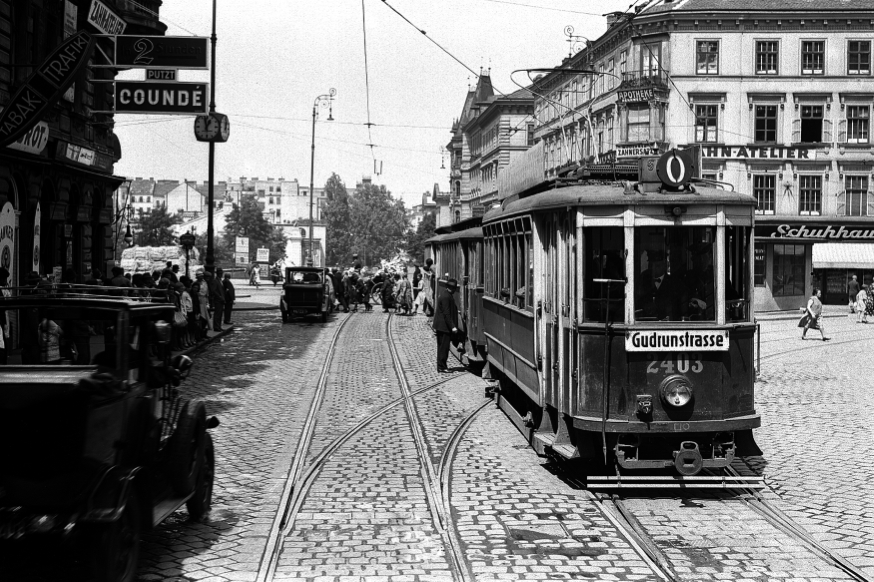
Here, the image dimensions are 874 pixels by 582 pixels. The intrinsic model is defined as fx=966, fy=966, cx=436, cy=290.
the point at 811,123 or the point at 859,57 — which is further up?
the point at 859,57

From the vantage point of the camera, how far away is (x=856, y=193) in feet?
150

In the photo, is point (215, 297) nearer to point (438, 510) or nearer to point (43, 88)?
point (43, 88)

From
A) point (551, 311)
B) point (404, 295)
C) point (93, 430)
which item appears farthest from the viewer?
point (404, 295)

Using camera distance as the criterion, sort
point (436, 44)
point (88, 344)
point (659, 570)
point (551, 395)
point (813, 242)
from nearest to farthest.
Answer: point (88, 344) < point (659, 570) < point (551, 395) < point (436, 44) < point (813, 242)

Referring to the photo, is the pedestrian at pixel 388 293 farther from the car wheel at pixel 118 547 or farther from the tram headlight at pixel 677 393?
the car wheel at pixel 118 547

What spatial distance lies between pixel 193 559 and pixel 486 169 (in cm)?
7649

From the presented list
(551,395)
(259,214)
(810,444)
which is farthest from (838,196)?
(259,214)

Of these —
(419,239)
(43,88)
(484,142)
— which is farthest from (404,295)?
(419,239)

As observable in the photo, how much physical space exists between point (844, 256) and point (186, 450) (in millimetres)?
43624

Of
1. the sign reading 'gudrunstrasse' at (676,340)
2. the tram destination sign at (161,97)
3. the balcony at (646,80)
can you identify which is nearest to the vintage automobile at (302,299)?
the tram destination sign at (161,97)

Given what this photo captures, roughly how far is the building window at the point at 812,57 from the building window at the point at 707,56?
4015 mm

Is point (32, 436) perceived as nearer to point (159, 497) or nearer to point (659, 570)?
point (159, 497)

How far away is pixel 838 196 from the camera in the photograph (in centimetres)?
4547

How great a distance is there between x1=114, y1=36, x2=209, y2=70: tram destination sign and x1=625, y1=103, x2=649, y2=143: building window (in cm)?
2898
